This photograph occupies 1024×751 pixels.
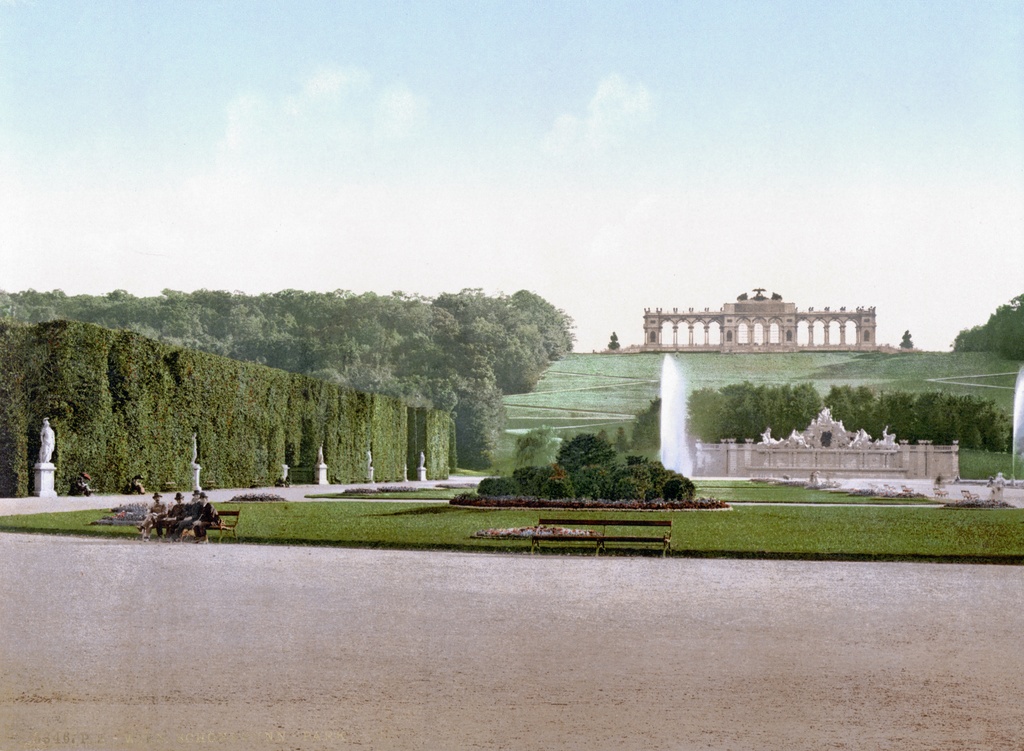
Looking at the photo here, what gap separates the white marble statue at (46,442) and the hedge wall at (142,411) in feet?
1.79

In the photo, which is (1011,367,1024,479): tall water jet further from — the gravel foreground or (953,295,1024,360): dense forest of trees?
the gravel foreground

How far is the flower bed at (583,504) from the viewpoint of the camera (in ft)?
83.7

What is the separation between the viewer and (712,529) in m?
20.5

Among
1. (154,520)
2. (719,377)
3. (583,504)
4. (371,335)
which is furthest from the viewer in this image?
(719,377)

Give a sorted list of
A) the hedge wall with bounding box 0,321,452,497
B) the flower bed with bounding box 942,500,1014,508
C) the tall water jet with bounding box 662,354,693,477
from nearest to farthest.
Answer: the hedge wall with bounding box 0,321,452,497 → the flower bed with bounding box 942,500,1014,508 → the tall water jet with bounding box 662,354,693,477

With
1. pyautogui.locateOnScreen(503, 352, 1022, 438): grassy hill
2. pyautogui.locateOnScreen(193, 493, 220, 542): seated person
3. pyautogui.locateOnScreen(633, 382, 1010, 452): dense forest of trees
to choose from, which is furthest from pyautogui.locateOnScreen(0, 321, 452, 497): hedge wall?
pyautogui.locateOnScreen(503, 352, 1022, 438): grassy hill

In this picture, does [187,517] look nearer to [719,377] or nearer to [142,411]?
[142,411]

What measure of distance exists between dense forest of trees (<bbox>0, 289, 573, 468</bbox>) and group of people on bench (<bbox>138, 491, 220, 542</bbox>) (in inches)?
2213

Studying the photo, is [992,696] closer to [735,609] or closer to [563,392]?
[735,609]

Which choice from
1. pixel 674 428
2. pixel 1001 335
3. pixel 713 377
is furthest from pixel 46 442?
pixel 1001 335

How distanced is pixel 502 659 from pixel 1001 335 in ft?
309

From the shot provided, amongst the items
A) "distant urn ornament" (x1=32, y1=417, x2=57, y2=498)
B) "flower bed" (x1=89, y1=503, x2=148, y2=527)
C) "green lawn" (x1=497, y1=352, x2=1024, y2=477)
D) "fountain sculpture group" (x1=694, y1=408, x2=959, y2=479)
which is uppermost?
"green lawn" (x1=497, y1=352, x2=1024, y2=477)

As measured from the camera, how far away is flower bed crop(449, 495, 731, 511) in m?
25.5

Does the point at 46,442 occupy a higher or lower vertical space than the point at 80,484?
higher
